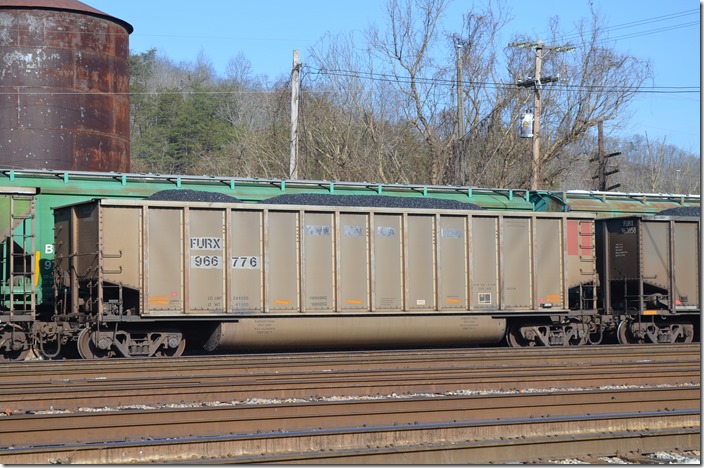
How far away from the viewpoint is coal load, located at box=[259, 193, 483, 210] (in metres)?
19.1

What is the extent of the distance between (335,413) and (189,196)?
9216 millimetres

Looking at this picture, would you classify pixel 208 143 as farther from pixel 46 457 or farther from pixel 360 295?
pixel 46 457

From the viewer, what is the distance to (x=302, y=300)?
18.0 m

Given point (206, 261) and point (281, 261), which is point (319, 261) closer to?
point (281, 261)

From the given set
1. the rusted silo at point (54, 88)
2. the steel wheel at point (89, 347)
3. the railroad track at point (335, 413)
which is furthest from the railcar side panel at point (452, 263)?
the rusted silo at point (54, 88)

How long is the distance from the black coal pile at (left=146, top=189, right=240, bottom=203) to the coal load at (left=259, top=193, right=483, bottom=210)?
1.10 metres

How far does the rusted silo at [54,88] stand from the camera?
27.0m

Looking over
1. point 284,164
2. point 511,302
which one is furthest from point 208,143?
point 511,302

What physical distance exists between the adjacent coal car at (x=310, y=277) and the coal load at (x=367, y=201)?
2.36 feet

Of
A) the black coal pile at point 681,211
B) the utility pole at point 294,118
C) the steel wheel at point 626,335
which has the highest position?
the utility pole at point 294,118

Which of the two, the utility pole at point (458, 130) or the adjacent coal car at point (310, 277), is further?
the utility pole at point (458, 130)

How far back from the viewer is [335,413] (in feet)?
32.2

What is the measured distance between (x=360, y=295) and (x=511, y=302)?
3604mm

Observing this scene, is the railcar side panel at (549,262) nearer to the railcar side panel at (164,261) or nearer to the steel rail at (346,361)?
the steel rail at (346,361)
